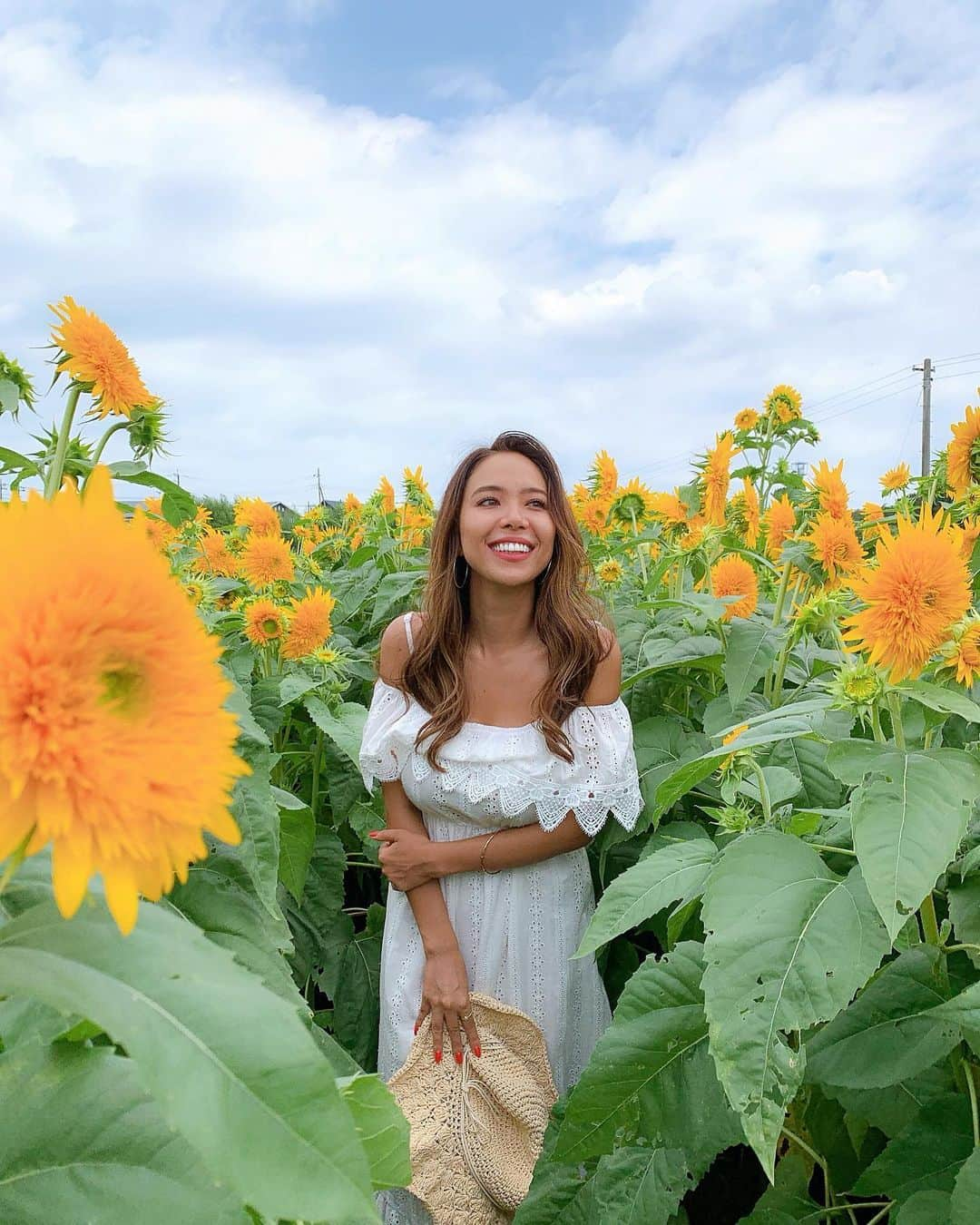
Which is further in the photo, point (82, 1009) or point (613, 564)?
point (613, 564)

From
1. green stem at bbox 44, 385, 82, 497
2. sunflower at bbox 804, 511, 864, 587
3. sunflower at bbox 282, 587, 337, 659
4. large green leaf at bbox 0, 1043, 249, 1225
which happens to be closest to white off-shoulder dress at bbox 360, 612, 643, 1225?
sunflower at bbox 282, 587, 337, 659

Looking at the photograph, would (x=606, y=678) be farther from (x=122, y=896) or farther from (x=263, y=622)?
(x=122, y=896)

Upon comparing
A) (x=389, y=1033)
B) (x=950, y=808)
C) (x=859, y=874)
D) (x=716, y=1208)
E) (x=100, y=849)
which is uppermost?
(x=100, y=849)

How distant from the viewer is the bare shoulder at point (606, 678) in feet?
9.62

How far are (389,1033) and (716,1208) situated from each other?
35.2 inches

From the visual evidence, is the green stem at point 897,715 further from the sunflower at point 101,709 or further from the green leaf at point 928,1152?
the sunflower at point 101,709

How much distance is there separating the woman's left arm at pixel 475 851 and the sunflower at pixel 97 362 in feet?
5.02

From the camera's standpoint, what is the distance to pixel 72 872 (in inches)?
19.0

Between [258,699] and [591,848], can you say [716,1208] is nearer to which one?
[591,848]

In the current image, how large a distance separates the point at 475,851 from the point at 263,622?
851 mm

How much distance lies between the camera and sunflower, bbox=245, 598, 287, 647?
299 cm

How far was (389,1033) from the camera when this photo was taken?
9.30 ft

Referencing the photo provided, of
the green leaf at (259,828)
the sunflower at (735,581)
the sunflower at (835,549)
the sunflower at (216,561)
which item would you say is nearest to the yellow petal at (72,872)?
the green leaf at (259,828)

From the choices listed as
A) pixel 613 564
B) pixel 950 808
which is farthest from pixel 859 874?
pixel 613 564
